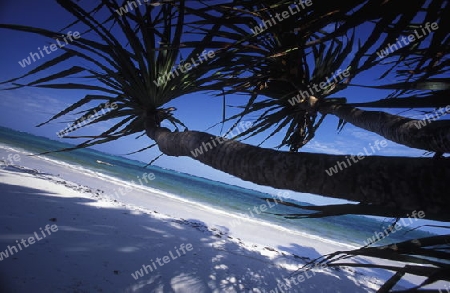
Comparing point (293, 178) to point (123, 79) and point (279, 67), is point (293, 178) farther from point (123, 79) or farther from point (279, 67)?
point (123, 79)

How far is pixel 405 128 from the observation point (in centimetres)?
103

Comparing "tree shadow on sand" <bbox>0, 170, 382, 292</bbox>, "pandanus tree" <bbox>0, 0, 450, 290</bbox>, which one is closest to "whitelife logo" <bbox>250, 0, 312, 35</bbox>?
"pandanus tree" <bbox>0, 0, 450, 290</bbox>

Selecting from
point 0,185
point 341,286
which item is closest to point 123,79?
point 341,286

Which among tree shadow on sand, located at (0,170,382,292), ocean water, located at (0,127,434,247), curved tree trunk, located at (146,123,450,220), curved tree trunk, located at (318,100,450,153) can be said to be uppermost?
curved tree trunk, located at (318,100,450,153)

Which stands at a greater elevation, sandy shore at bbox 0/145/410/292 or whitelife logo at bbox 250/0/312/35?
whitelife logo at bbox 250/0/312/35

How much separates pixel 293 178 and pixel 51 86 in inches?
59.4

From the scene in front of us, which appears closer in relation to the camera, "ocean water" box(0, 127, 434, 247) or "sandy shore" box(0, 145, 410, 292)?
"sandy shore" box(0, 145, 410, 292)

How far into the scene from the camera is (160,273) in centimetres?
290

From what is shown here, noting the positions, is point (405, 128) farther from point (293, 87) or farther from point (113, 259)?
point (113, 259)

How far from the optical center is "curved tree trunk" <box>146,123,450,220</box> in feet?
1.69

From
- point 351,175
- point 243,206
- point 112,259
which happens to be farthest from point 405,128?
point 243,206

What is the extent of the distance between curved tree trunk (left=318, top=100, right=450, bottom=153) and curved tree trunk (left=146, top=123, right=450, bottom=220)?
26 cm

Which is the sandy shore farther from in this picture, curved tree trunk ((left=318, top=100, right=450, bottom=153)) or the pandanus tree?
curved tree trunk ((left=318, top=100, right=450, bottom=153))

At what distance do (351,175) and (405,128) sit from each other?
64cm
